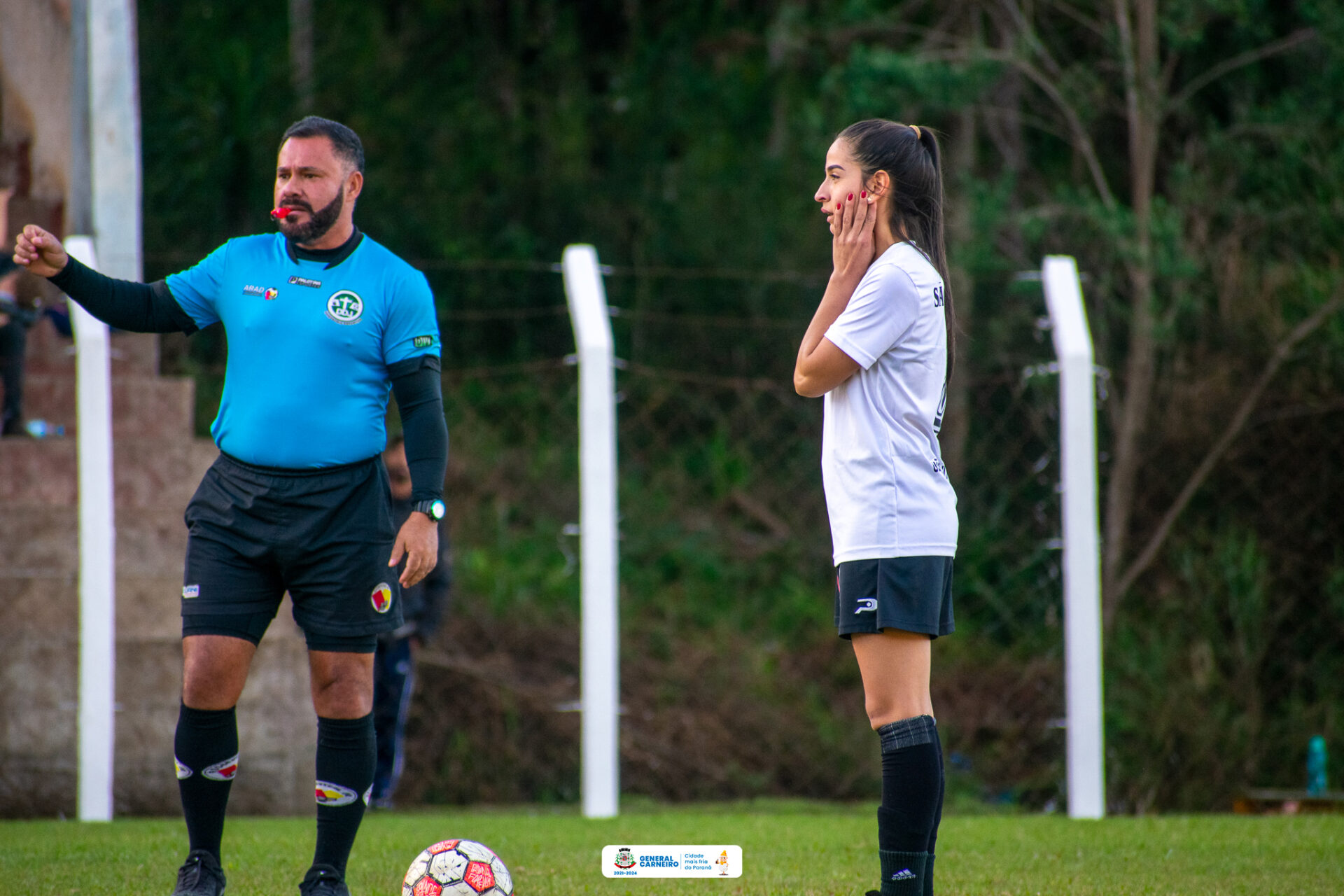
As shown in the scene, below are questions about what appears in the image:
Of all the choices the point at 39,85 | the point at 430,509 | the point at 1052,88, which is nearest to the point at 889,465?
the point at 430,509

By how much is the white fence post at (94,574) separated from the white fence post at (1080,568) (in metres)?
3.98

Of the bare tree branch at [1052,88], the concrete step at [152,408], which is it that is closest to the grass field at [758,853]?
the concrete step at [152,408]

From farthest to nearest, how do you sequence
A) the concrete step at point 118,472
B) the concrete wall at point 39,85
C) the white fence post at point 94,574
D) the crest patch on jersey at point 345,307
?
the concrete wall at point 39,85 → the concrete step at point 118,472 → the white fence post at point 94,574 → the crest patch on jersey at point 345,307

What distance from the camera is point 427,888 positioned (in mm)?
3049

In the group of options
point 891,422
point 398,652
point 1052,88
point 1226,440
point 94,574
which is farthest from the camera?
point 1052,88

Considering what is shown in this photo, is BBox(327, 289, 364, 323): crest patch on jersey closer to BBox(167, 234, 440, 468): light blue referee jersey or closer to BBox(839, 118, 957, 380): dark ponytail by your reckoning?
BBox(167, 234, 440, 468): light blue referee jersey

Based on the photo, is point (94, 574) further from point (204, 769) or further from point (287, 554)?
point (287, 554)

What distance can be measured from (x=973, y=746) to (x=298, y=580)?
4535 mm

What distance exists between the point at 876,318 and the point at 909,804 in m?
1.03

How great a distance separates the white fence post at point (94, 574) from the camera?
533 cm

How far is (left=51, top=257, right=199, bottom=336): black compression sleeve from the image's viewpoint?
3.19 m

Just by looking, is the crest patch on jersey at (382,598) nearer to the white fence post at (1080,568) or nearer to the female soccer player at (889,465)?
the female soccer player at (889,465)

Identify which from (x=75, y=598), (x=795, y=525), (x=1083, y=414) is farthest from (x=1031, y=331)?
(x=75, y=598)

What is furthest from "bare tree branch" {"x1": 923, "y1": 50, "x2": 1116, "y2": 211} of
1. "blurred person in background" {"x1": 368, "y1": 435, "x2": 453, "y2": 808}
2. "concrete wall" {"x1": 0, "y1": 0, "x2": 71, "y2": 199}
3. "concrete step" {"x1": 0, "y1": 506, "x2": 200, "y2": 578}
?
"concrete wall" {"x1": 0, "y1": 0, "x2": 71, "y2": 199}
